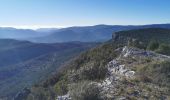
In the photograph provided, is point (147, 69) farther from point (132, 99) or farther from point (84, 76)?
point (132, 99)

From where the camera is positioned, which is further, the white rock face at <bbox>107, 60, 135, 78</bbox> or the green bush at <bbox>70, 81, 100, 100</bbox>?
the white rock face at <bbox>107, 60, 135, 78</bbox>

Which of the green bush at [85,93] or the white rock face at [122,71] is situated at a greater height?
the green bush at [85,93]

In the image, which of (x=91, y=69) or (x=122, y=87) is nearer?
(x=122, y=87)

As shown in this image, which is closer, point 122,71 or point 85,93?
point 85,93

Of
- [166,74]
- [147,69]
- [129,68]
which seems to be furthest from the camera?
[129,68]

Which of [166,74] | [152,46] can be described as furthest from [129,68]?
[152,46]

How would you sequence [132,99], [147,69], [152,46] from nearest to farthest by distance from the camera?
[132,99], [147,69], [152,46]

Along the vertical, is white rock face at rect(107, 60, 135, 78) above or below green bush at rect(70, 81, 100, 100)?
below

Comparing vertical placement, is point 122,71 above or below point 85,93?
below

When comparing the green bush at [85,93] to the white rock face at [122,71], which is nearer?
the green bush at [85,93]
